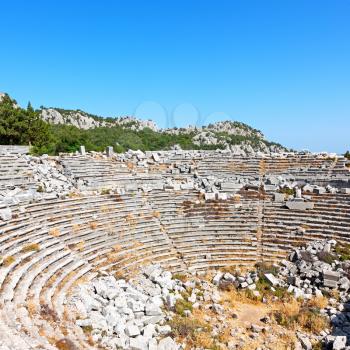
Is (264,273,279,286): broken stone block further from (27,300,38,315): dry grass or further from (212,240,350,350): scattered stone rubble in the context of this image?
(27,300,38,315): dry grass

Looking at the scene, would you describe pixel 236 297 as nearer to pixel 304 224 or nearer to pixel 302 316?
pixel 302 316

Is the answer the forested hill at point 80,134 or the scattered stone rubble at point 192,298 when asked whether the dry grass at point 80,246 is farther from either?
the forested hill at point 80,134

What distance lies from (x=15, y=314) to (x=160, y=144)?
168ft

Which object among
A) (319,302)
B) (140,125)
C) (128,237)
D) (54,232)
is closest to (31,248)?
(54,232)

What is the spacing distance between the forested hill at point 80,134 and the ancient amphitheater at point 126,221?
8300 mm

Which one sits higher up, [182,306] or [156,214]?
[156,214]

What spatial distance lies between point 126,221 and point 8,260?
755cm

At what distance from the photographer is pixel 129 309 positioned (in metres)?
11.4

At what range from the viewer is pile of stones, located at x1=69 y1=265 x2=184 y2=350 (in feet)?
31.7

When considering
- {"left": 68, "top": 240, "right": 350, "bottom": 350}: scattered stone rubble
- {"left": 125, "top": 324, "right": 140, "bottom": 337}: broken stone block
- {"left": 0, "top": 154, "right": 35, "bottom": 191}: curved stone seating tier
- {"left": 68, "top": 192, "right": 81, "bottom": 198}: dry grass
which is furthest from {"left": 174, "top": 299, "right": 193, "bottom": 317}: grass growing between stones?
{"left": 0, "top": 154, "right": 35, "bottom": 191}: curved stone seating tier

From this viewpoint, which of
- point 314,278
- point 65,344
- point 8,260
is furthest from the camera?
point 314,278

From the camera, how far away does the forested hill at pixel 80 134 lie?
114 feet

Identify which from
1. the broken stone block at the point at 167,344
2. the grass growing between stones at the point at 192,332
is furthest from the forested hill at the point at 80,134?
the broken stone block at the point at 167,344

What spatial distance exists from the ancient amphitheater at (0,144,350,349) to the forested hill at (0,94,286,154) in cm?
830
